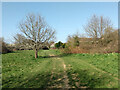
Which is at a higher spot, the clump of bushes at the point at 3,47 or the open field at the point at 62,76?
the clump of bushes at the point at 3,47

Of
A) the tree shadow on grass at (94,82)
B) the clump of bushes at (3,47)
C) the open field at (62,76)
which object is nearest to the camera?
the tree shadow on grass at (94,82)

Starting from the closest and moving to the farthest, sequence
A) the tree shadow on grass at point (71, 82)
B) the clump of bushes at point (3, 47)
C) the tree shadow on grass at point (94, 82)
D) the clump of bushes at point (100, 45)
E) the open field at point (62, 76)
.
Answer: the tree shadow on grass at point (94, 82), the tree shadow on grass at point (71, 82), the open field at point (62, 76), the clump of bushes at point (100, 45), the clump of bushes at point (3, 47)

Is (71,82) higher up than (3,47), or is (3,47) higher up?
(3,47)

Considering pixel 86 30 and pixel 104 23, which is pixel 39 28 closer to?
pixel 86 30

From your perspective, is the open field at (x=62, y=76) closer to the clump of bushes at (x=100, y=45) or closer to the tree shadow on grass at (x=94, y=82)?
the tree shadow on grass at (x=94, y=82)

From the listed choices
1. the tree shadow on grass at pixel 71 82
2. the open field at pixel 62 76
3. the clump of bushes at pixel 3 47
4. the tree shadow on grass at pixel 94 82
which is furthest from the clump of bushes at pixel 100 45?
the clump of bushes at pixel 3 47

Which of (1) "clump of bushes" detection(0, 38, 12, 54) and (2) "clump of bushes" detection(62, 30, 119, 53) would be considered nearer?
(2) "clump of bushes" detection(62, 30, 119, 53)

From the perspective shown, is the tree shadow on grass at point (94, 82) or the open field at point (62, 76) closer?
the tree shadow on grass at point (94, 82)

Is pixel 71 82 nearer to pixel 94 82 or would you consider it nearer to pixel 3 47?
pixel 94 82

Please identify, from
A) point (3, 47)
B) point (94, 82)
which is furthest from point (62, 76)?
point (3, 47)

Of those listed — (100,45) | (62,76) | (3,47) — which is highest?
(100,45)

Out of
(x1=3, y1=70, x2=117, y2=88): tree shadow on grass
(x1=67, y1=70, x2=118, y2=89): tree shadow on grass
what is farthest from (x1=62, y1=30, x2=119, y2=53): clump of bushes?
(x1=3, y1=70, x2=117, y2=88): tree shadow on grass

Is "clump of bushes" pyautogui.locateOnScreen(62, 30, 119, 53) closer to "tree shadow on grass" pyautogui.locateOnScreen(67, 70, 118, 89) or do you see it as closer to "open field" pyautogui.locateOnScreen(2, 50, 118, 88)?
"open field" pyautogui.locateOnScreen(2, 50, 118, 88)

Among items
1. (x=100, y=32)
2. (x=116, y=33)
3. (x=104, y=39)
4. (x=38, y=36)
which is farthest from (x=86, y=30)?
(x=38, y=36)
